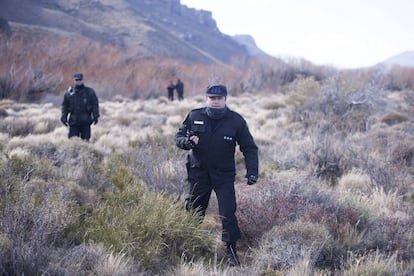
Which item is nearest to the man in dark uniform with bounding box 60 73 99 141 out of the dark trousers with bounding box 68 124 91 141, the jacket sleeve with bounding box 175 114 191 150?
the dark trousers with bounding box 68 124 91 141

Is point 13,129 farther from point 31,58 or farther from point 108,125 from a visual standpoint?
point 31,58

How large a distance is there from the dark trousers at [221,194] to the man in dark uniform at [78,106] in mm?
4662

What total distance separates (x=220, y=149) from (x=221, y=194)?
49 centimetres

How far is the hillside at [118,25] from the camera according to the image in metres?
65.8

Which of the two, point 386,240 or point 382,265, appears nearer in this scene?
point 382,265

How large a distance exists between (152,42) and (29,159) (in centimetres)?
7683

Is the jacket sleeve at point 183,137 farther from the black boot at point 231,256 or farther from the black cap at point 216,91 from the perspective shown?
the black boot at point 231,256

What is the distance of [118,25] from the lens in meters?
84.6

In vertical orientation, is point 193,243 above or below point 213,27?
below

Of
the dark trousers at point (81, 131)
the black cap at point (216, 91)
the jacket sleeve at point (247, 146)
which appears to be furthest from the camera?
the dark trousers at point (81, 131)

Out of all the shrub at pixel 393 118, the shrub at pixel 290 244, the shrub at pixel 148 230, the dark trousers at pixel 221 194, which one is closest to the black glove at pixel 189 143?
the dark trousers at pixel 221 194

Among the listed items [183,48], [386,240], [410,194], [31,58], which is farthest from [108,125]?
[183,48]

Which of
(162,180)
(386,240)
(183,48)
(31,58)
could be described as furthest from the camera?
(183,48)

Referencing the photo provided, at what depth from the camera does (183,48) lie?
8700cm
